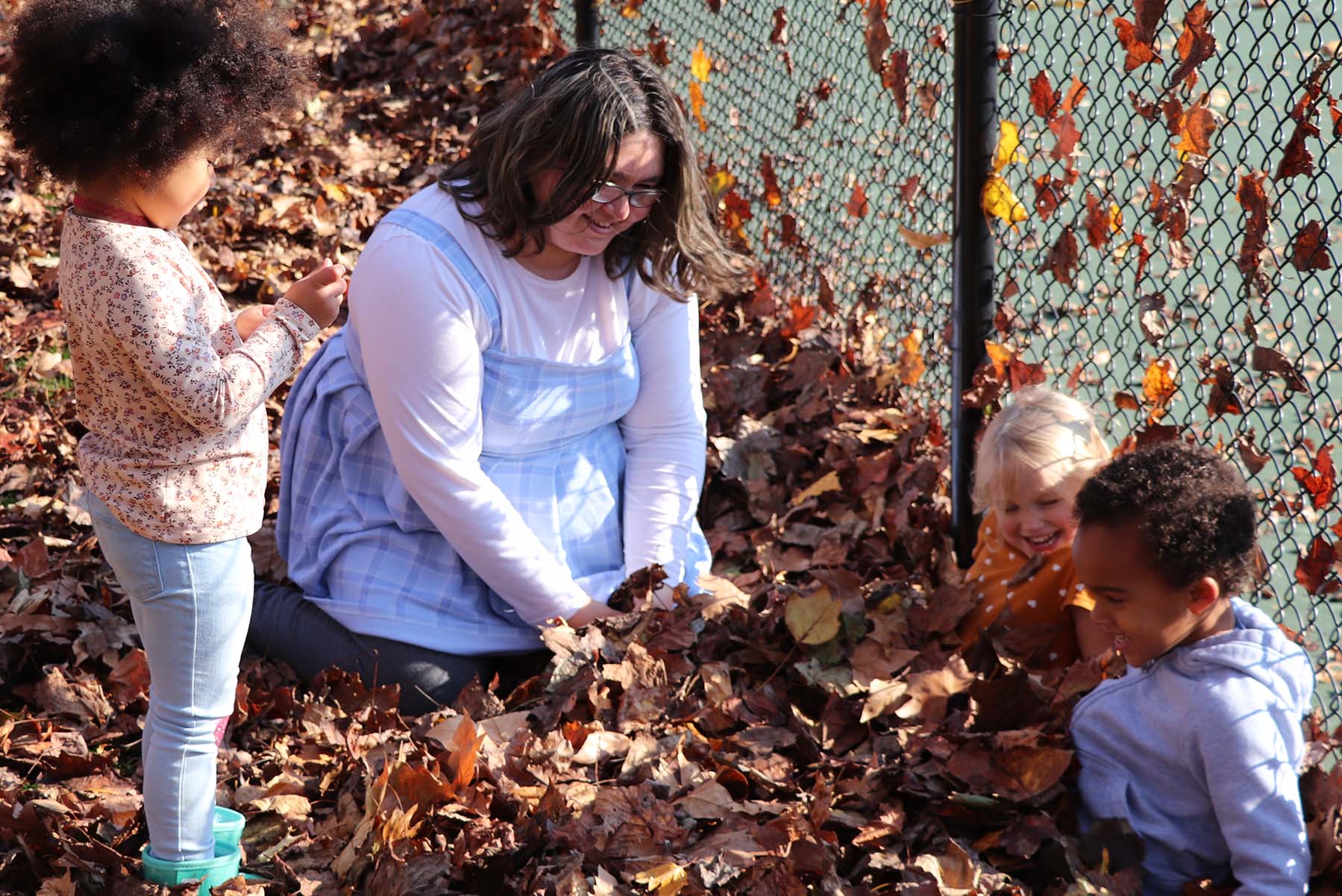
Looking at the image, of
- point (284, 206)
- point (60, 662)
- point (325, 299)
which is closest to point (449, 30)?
point (284, 206)

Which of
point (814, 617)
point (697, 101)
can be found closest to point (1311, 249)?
point (814, 617)

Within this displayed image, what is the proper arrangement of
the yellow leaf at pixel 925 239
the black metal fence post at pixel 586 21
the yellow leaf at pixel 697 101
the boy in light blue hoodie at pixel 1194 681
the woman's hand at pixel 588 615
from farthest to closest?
the black metal fence post at pixel 586 21, the yellow leaf at pixel 697 101, the yellow leaf at pixel 925 239, the woman's hand at pixel 588 615, the boy in light blue hoodie at pixel 1194 681

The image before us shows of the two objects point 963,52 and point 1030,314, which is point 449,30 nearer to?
point 1030,314

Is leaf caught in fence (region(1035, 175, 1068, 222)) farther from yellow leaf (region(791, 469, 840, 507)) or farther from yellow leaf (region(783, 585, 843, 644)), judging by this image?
yellow leaf (region(783, 585, 843, 644))

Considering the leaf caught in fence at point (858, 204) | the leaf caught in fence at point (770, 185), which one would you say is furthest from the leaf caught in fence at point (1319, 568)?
the leaf caught in fence at point (770, 185)

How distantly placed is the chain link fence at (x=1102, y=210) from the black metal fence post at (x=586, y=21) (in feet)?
0.25

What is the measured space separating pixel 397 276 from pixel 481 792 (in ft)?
3.53

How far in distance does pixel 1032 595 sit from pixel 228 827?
1.62m

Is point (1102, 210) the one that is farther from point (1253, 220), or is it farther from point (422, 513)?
point (422, 513)

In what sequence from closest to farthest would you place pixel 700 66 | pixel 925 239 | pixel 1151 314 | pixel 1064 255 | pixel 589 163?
pixel 589 163 → pixel 1151 314 → pixel 1064 255 → pixel 925 239 → pixel 700 66

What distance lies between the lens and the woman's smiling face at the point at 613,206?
8.89 feet

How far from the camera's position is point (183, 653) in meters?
1.93

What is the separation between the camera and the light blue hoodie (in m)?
2.00

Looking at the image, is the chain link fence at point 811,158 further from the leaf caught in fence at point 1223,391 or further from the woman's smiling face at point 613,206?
the leaf caught in fence at point 1223,391
